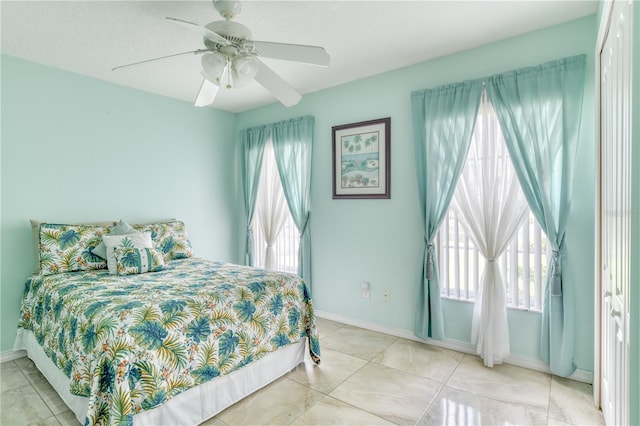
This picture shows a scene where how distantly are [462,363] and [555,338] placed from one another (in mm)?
676

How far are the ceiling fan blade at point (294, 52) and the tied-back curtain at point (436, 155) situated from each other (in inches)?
50.2

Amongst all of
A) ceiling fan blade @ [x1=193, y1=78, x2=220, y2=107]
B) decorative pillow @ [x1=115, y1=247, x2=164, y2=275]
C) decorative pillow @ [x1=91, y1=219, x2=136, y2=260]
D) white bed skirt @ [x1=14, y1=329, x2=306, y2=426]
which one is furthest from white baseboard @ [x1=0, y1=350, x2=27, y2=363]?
ceiling fan blade @ [x1=193, y1=78, x2=220, y2=107]

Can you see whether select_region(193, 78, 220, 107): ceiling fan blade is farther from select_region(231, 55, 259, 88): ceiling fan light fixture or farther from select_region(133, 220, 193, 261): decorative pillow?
select_region(133, 220, 193, 261): decorative pillow

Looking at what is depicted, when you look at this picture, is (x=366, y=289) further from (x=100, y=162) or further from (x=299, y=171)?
(x=100, y=162)

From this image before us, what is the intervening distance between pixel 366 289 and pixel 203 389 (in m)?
1.87

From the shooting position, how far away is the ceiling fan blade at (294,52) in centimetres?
191

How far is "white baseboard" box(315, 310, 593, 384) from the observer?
234 cm

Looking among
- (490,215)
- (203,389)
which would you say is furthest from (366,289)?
(203,389)

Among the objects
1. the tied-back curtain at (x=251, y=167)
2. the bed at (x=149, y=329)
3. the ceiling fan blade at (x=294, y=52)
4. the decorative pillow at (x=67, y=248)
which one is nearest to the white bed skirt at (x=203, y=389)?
the bed at (x=149, y=329)

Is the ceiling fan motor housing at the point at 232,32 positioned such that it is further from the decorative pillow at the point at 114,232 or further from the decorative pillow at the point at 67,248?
the decorative pillow at the point at 67,248

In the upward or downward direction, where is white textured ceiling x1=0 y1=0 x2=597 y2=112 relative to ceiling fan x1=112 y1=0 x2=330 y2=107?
upward

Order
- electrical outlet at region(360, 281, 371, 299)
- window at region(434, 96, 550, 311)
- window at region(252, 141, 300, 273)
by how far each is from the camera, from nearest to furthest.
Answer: window at region(434, 96, 550, 311)
electrical outlet at region(360, 281, 371, 299)
window at region(252, 141, 300, 273)

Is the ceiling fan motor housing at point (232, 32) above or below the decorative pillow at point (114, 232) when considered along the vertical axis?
above

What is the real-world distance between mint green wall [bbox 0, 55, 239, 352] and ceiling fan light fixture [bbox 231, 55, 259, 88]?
2.18 m
